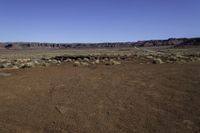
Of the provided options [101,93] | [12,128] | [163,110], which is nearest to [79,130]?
[12,128]

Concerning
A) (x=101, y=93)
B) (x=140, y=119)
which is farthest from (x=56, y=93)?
(x=140, y=119)

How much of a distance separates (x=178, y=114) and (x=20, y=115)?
18.4 feet

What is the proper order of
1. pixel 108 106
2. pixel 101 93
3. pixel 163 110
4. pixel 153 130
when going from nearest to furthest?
pixel 153 130, pixel 163 110, pixel 108 106, pixel 101 93

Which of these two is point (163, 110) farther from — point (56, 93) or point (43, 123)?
point (56, 93)

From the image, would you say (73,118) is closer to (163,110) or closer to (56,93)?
(163,110)

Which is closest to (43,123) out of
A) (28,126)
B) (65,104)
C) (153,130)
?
(28,126)

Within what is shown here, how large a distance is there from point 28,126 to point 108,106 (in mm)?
3469

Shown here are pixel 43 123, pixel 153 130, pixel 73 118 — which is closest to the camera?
pixel 153 130

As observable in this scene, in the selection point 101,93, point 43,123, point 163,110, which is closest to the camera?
point 43,123

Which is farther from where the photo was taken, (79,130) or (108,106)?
(108,106)

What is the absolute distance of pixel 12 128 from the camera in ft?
26.4

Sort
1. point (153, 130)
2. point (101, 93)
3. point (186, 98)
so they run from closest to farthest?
point (153, 130)
point (186, 98)
point (101, 93)

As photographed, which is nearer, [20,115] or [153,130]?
[153,130]

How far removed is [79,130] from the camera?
25.8ft
